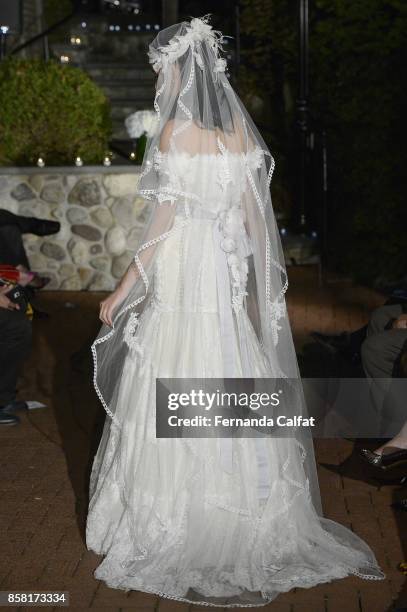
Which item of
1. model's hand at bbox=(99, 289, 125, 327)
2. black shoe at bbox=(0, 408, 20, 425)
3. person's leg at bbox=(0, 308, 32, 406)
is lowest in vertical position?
black shoe at bbox=(0, 408, 20, 425)

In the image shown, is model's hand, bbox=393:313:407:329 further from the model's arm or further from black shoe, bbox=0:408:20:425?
black shoe, bbox=0:408:20:425

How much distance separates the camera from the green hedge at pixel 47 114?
32.2 feet

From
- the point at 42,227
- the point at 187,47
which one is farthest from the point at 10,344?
the point at 42,227

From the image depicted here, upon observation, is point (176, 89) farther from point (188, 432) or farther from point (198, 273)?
point (188, 432)

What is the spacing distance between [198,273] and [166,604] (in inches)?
53.3

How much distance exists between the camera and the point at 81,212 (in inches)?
386

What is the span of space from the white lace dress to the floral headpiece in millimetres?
397

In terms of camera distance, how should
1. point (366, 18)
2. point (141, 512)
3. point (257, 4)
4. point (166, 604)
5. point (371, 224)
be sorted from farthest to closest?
point (257, 4), point (366, 18), point (371, 224), point (141, 512), point (166, 604)

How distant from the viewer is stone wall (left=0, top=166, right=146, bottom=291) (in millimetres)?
9703

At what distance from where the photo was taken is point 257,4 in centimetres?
1345

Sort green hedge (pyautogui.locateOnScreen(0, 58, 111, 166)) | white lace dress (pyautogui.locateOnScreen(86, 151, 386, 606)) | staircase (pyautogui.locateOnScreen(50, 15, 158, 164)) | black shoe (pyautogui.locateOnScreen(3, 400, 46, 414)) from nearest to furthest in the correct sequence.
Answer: white lace dress (pyautogui.locateOnScreen(86, 151, 386, 606)), black shoe (pyautogui.locateOnScreen(3, 400, 46, 414)), green hedge (pyautogui.locateOnScreen(0, 58, 111, 166)), staircase (pyautogui.locateOnScreen(50, 15, 158, 164))

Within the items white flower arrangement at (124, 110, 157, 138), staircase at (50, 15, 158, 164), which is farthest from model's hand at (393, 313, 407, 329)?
staircase at (50, 15, 158, 164)

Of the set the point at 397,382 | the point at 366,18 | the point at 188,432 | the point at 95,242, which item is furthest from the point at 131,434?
the point at 366,18

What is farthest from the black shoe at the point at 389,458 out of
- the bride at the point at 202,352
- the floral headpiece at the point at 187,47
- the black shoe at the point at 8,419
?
the black shoe at the point at 8,419
